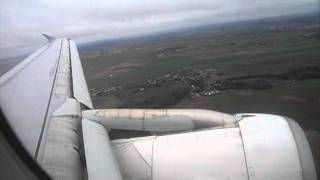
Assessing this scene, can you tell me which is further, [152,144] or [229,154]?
[152,144]

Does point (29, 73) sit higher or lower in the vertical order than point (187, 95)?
higher

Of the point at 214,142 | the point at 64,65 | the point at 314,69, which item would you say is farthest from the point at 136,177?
the point at 314,69

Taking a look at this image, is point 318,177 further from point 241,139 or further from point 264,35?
point 264,35

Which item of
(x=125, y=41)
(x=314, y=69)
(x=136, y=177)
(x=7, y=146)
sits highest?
(x=125, y=41)

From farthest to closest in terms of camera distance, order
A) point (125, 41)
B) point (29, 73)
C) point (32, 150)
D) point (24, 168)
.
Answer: point (125, 41), point (29, 73), point (32, 150), point (24, 168)

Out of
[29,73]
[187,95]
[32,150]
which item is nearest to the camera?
[32,150]

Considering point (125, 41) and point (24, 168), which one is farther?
point (125, 41)
